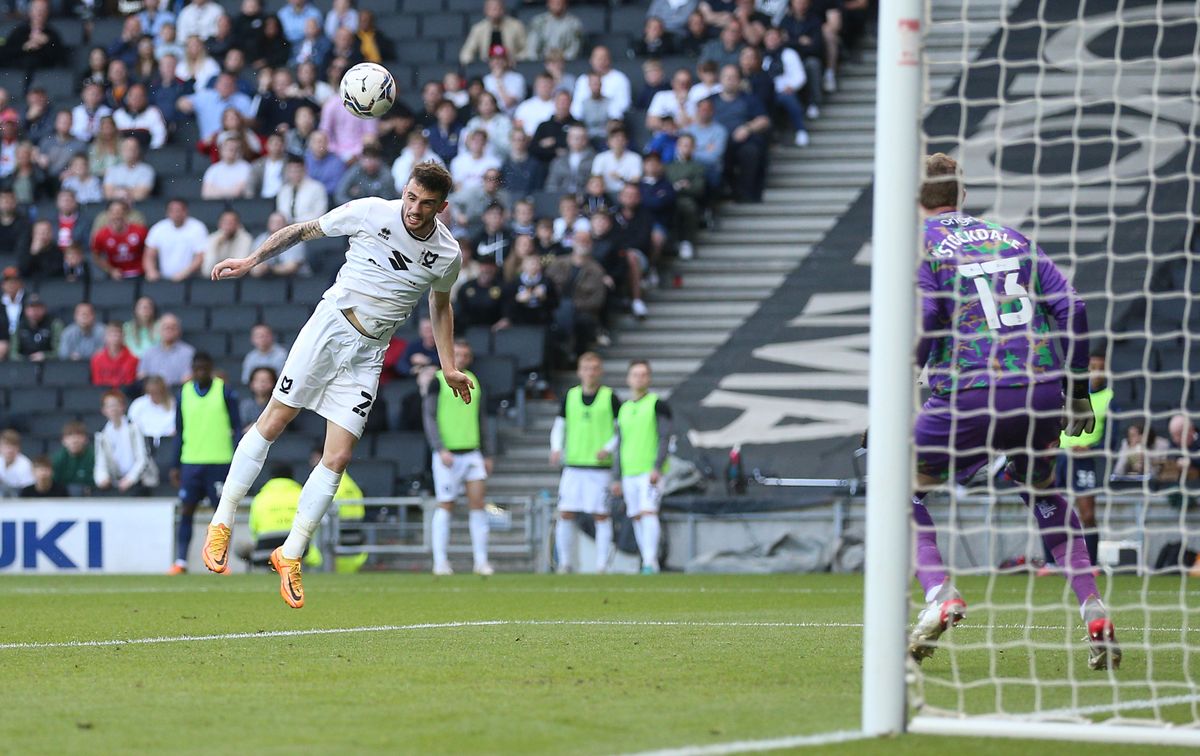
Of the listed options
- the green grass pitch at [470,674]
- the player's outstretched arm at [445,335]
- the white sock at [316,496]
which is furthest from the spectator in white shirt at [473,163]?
the white sock at [316,496]

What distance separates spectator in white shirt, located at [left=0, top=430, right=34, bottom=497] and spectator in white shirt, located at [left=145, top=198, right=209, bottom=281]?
317 centimetres

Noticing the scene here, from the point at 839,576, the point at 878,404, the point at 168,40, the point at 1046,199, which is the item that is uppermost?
the point at 168,40

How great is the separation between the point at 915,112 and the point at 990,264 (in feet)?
7.02

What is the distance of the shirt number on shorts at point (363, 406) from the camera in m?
9.18

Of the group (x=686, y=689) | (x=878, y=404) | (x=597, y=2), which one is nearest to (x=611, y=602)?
(x=686, y=689)

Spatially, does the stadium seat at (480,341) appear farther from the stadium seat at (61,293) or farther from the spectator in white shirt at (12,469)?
the stadium seat at (61,293)

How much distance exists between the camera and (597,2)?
24047 millimetres

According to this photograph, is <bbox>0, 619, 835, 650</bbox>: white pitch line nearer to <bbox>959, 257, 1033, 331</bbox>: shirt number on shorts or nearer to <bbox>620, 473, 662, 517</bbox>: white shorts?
<bbox>959, 257, 1033, 331</bbox>: shirt number on shorts

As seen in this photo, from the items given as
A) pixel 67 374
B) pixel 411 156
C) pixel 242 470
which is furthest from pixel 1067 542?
pixel 67 374

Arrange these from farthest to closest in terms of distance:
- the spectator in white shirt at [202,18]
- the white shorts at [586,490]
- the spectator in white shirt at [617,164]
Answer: the spectator in white shirt at [202,18] → the spectator in white shirt at [617,164] → the white shorts at [586,490]

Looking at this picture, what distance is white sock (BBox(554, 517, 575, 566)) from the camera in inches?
695

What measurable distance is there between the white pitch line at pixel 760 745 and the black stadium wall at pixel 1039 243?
12.4m

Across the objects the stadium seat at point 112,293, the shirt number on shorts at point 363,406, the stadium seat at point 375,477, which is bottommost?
the stadium seat at point 375,477

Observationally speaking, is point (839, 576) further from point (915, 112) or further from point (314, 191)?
point (915, 112)
